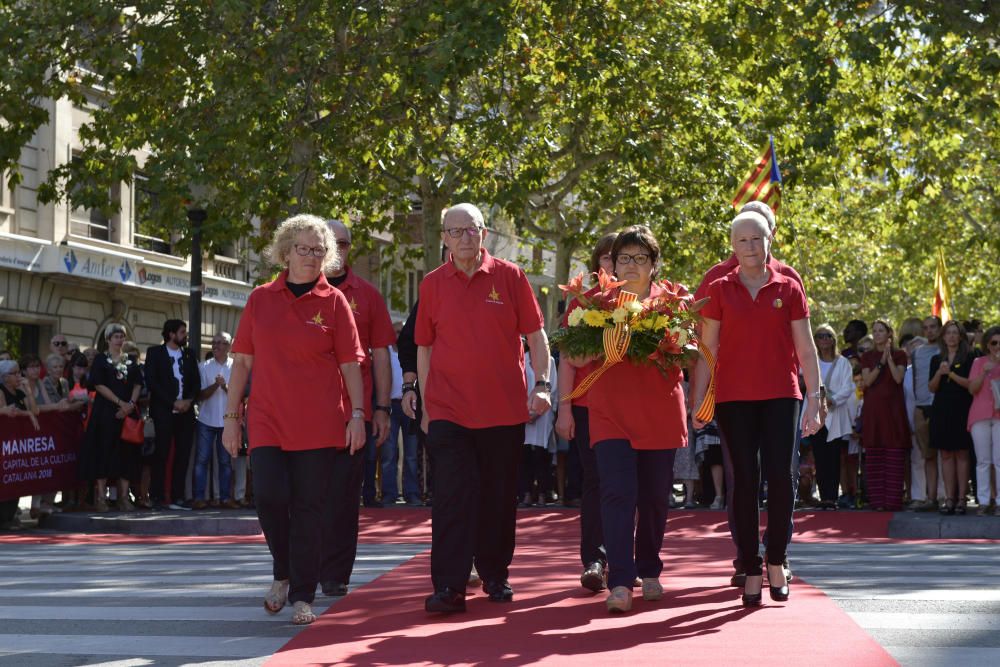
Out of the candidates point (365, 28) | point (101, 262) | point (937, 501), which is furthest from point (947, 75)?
point (101, 262)

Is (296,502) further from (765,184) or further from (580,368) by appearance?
(765,184)

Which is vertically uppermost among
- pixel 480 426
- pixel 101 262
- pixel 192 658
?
pixel 101 262

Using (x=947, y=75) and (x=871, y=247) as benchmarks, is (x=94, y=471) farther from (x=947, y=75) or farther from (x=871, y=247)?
(x=871, y=247)

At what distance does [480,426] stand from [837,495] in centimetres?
1088

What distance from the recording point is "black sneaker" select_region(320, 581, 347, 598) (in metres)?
8.99

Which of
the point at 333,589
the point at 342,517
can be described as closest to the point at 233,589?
the point at 333,589

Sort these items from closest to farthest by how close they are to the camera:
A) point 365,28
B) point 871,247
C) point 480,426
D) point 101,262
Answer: point 480,426 < point 365,28 < point 101,262 < point 871,247

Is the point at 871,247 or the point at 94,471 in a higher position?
the point at 871,247

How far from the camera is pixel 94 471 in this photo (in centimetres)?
1834

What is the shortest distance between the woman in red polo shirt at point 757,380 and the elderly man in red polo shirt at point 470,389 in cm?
96

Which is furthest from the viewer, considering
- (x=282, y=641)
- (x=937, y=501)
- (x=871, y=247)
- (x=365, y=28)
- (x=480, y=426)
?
(x=871, y=247)

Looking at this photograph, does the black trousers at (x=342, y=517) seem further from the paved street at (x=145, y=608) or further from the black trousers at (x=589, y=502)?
the black trousers at (x=589, y=502)

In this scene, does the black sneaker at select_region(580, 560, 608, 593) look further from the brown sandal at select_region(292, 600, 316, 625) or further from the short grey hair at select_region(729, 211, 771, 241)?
the short grey hair at select_region(729, 211, 771, 241)

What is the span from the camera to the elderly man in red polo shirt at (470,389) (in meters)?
8.34
